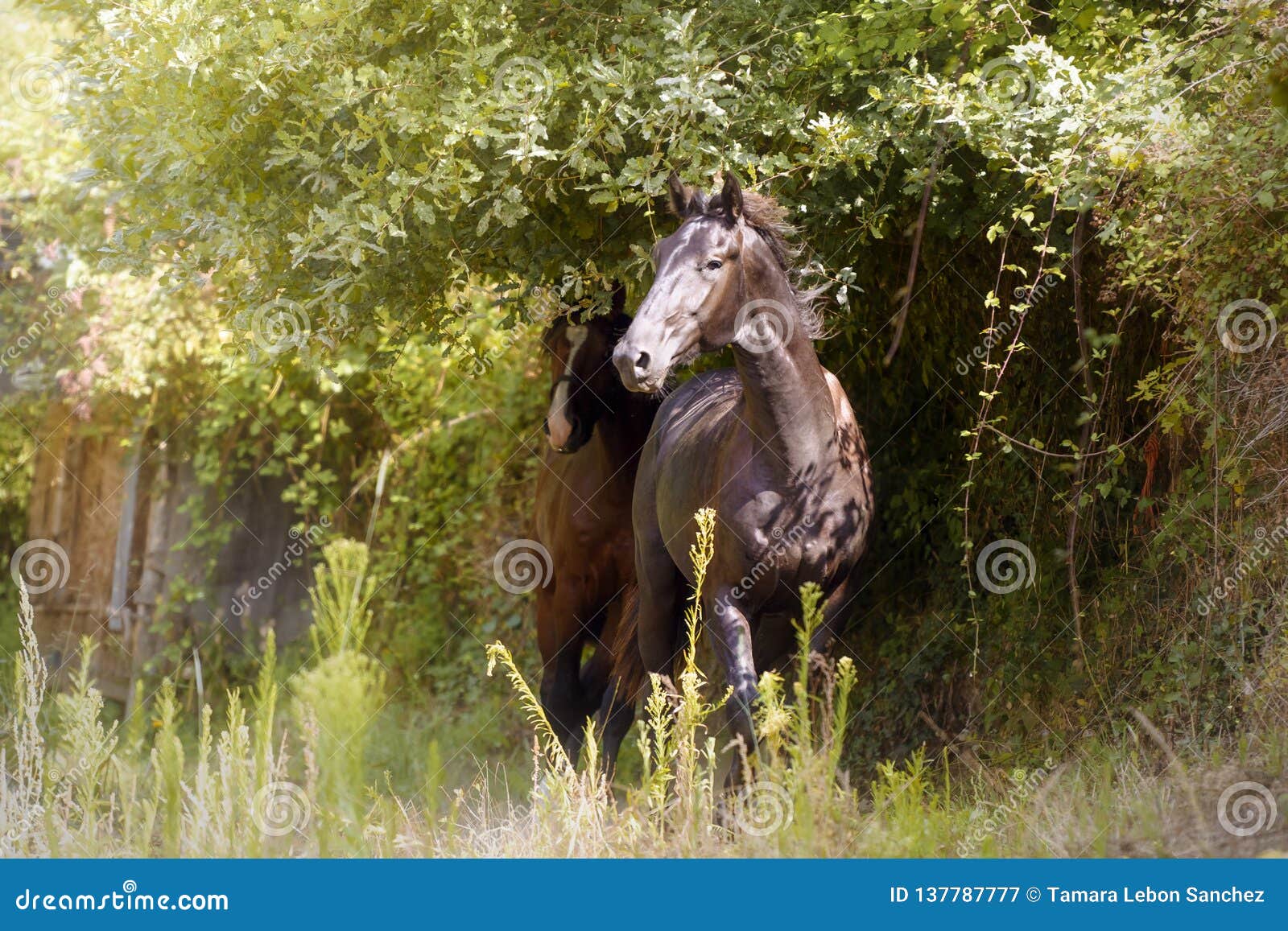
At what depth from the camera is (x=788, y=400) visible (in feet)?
15.3

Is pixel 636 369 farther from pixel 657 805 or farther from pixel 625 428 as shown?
pixel 625 428

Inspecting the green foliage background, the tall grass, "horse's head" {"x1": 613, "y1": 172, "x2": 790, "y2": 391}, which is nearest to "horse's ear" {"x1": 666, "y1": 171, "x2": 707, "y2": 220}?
"horse's head" {"x1": 613, "y1": 172, "x2": 790, "y2": 391}

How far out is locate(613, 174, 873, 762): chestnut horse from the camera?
443 centimetres

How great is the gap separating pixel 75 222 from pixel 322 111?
5.61 metres

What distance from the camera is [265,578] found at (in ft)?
33.3

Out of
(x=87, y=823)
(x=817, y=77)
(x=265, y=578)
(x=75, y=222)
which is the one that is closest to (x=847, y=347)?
(x=817, y=77)

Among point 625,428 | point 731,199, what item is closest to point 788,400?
point 731,199

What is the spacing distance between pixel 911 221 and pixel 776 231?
1341 millimetres

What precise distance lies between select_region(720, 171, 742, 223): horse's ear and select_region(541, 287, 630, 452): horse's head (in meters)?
1.56

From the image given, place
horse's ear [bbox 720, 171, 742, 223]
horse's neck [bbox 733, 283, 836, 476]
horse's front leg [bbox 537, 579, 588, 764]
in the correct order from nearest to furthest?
horse's ear [bbox 720, 171, 742, 223] < horse's neck [bbox 733, 283, 836, 476] < horse's front leg [bbox 537, 579, 588, 764]

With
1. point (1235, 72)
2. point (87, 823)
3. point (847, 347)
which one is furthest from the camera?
point (847, 347)

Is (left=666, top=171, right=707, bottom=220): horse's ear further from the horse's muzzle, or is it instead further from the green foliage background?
the horse's muzzle

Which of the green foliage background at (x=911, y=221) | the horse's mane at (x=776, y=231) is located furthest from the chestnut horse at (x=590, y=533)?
the horse's mane at (x=776, y=231)

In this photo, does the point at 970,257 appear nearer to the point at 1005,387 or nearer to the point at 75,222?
the point at 1005,387
